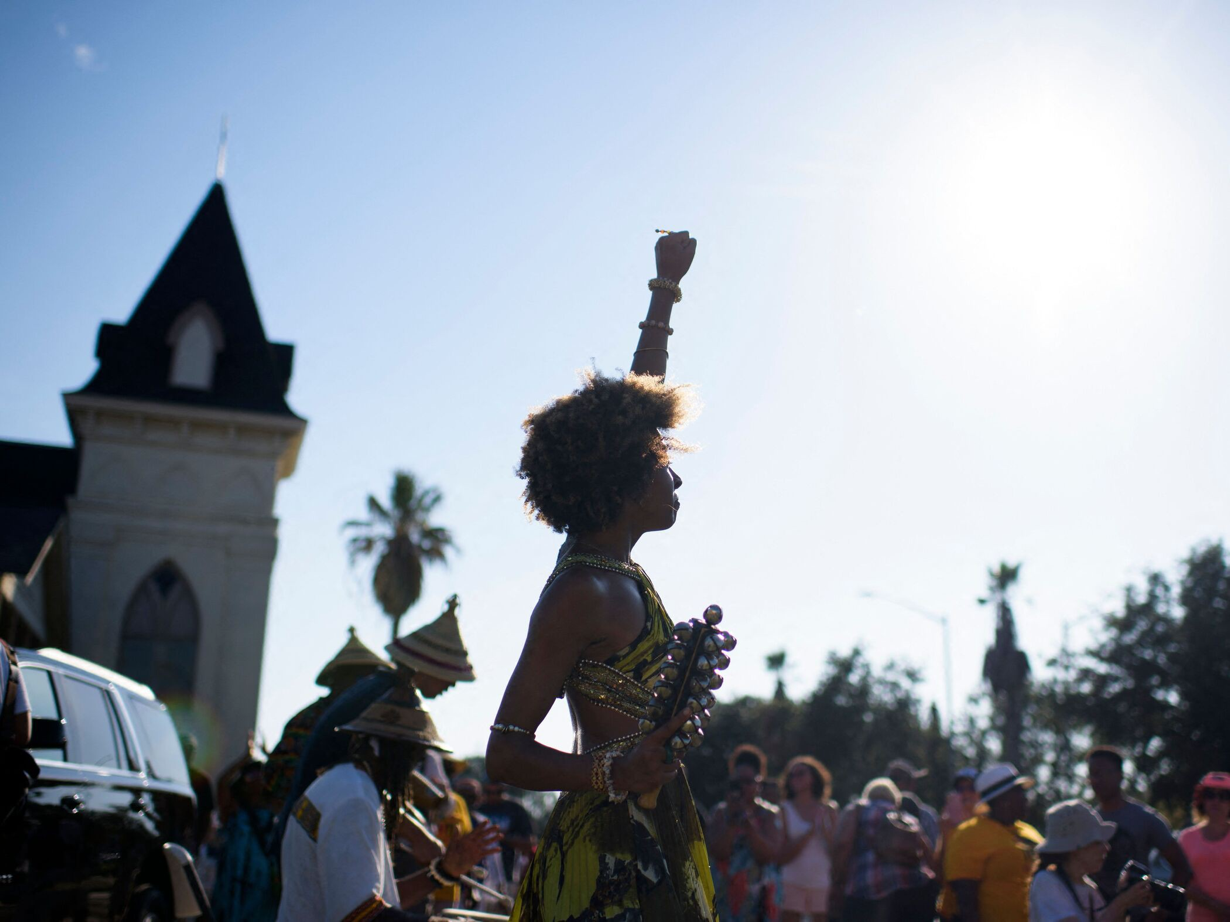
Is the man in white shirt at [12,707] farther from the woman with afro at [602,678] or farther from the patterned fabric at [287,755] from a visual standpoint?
the woman with afro at [602,678]

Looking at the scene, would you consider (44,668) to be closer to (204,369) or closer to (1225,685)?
(204,369)

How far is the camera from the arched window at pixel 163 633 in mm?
26625

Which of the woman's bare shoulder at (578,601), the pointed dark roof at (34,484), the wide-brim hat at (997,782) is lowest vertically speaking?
the wide-brim hat at (997,782)

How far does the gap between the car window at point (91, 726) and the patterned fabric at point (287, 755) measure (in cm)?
101

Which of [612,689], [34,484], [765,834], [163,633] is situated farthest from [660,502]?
[34,484]

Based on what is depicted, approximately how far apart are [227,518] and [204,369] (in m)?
4.31

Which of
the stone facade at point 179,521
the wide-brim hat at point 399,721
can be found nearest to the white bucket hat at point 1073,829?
the wide-brim hat at point 399,721

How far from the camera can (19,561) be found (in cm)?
1984

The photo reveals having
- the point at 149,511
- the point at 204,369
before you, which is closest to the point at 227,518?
the point at 149,511

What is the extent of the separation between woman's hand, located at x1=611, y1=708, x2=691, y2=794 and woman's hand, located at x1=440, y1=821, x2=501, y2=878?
165 centimetres

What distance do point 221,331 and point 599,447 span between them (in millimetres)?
29608

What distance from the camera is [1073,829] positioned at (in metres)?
5.71

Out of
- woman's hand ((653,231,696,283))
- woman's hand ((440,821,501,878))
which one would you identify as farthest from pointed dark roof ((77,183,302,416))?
woman's hand ((653,231,696,283))

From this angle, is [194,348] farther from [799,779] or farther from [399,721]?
[399,721]
